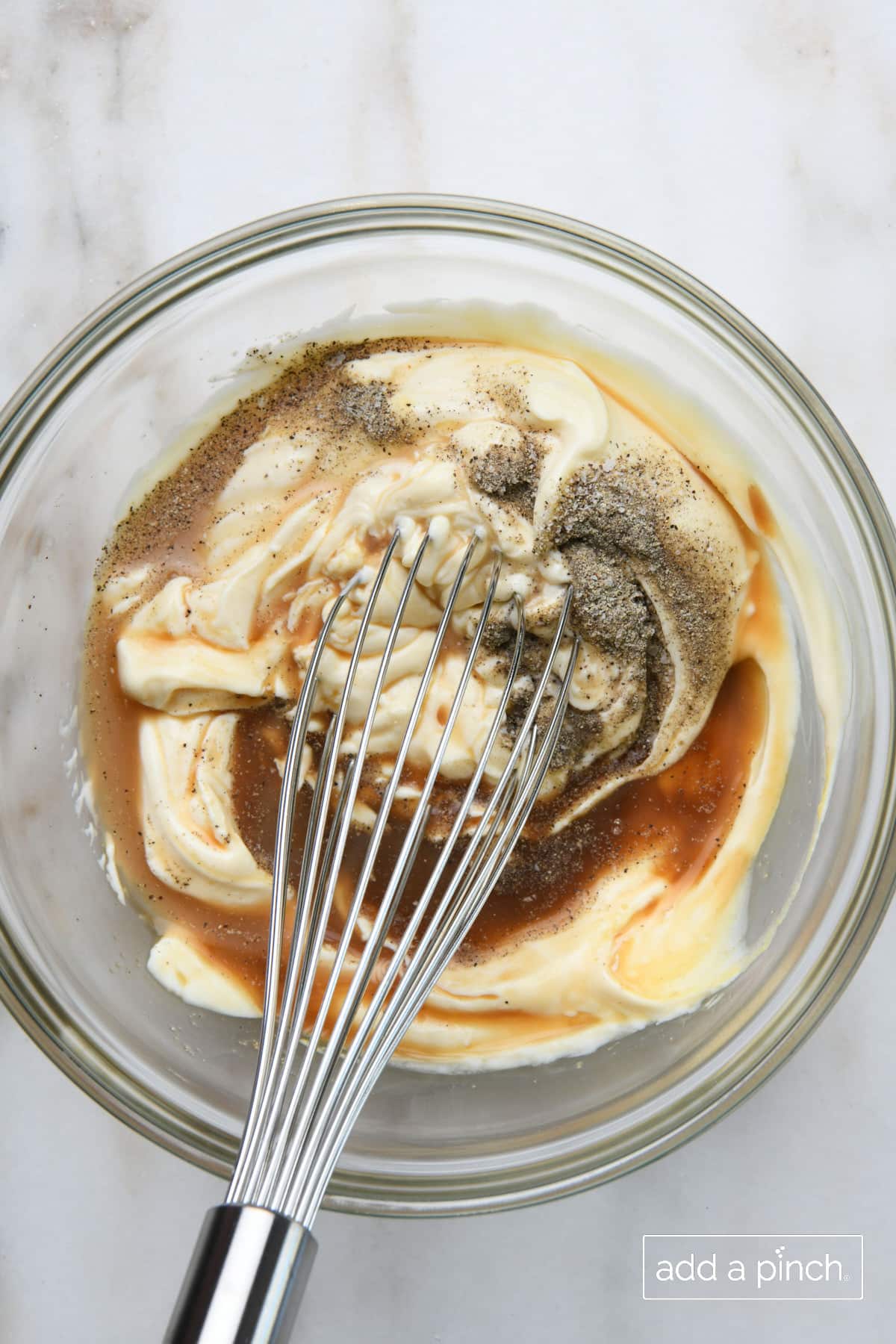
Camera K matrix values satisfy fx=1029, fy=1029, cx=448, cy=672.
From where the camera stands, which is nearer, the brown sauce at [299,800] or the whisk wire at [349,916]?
the whisk wire at [349,916]

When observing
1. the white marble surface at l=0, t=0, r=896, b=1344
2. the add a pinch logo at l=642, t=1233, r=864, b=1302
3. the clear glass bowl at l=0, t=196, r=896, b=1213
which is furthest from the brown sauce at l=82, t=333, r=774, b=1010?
the add a pinch logo at l=642, t=1233, r=864, b=1302

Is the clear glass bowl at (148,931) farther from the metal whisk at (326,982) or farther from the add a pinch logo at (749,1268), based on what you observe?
the add a pinch logo at (749,1268)

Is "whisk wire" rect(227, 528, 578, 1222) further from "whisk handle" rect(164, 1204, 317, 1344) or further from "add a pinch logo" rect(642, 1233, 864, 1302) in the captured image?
"add a pinch logo" rect(642, 1233, 864, 1302)

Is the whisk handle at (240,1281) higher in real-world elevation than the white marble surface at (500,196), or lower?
lower

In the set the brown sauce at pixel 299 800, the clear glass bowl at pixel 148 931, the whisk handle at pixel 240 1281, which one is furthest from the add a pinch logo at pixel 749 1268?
the whisk handle at pixel 240 1281

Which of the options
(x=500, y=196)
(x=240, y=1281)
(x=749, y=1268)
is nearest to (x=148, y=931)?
(x=240, y=1281)

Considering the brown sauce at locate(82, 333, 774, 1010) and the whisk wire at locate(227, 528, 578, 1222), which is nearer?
the whisk wire at locate(227, 528, 578, 1222)
